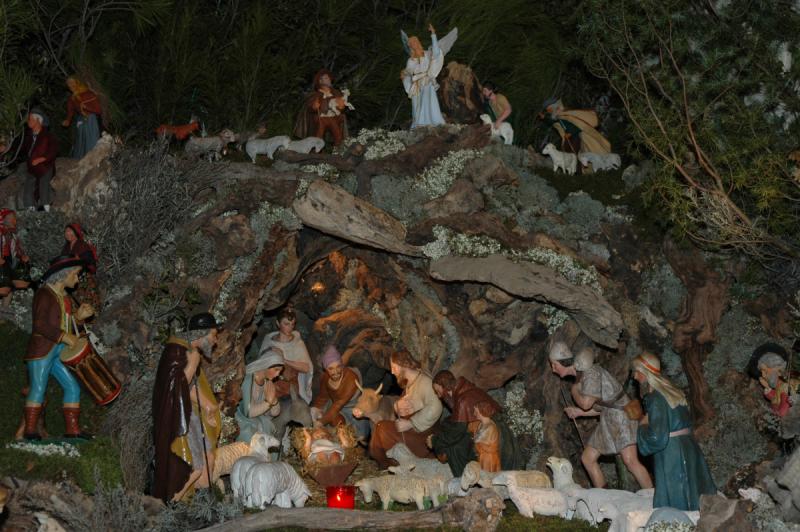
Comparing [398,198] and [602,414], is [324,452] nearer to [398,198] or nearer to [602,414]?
[602,414]

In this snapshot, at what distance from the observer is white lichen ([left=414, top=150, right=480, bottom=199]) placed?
1602cm

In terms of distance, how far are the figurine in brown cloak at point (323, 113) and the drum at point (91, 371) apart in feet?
17.7

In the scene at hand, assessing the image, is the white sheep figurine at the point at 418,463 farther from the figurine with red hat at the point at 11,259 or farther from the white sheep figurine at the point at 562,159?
the white sheep figurine at the point at 562,159

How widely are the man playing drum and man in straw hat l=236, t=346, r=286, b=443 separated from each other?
2.29 metres

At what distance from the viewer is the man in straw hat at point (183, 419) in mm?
12281

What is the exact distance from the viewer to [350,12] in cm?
2095

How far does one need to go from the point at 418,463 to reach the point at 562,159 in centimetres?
586

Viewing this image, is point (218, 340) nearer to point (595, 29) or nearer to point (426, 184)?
point (426, 184)

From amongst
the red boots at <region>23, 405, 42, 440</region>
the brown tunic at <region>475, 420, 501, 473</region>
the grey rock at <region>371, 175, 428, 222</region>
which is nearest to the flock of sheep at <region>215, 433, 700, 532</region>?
the brown tunic at <region>475, 420, 501, 473</region>

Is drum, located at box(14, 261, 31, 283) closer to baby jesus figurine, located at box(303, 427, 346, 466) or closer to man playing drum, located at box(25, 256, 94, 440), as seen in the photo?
man playing drum, located at box(25, 256, 94, 440)

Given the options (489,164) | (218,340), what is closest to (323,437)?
(218,340)

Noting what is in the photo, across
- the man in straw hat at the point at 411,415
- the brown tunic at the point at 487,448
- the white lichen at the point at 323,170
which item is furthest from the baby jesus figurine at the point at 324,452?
the white lichen at the point at 323,170

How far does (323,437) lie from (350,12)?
940 centimetres

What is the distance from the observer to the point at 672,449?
11.9m
